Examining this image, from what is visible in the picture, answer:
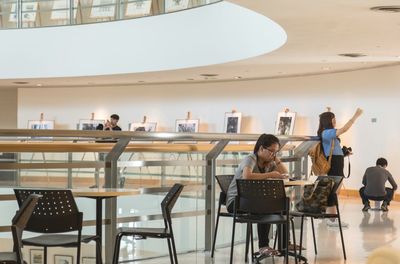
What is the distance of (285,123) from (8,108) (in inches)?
435

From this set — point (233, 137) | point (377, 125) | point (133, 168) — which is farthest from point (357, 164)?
point (133, 168)

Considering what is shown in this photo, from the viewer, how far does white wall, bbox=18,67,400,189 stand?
17.0m

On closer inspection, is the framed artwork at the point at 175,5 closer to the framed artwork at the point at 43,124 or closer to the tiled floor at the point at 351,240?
the tiled floor at the point at 351,240

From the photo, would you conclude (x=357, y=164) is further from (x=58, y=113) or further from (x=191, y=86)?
(x=58, y=113)

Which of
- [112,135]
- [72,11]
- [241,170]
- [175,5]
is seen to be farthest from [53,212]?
[72,11]

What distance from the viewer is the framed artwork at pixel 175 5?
16219 mm

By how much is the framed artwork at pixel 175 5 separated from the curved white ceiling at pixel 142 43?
0.13m

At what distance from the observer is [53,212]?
5348mm

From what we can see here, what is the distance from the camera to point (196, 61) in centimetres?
1617

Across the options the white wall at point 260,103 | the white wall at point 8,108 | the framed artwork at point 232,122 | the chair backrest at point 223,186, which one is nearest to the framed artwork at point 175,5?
the white wall at point 260,103

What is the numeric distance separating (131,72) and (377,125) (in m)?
5.76

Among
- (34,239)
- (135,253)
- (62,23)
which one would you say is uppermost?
(62,23)

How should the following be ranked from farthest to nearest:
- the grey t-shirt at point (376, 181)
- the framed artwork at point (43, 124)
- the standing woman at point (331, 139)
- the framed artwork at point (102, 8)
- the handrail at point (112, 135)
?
the framed artwork at point (43, 124), the framed artwork at point (102, 8), the grey t-shirt at point (376, 181), the standing woman at point (331, 139), the handrail at point (112, 135)

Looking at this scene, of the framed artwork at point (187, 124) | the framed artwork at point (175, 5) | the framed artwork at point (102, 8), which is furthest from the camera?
the framed artwork at point (187, 124)
